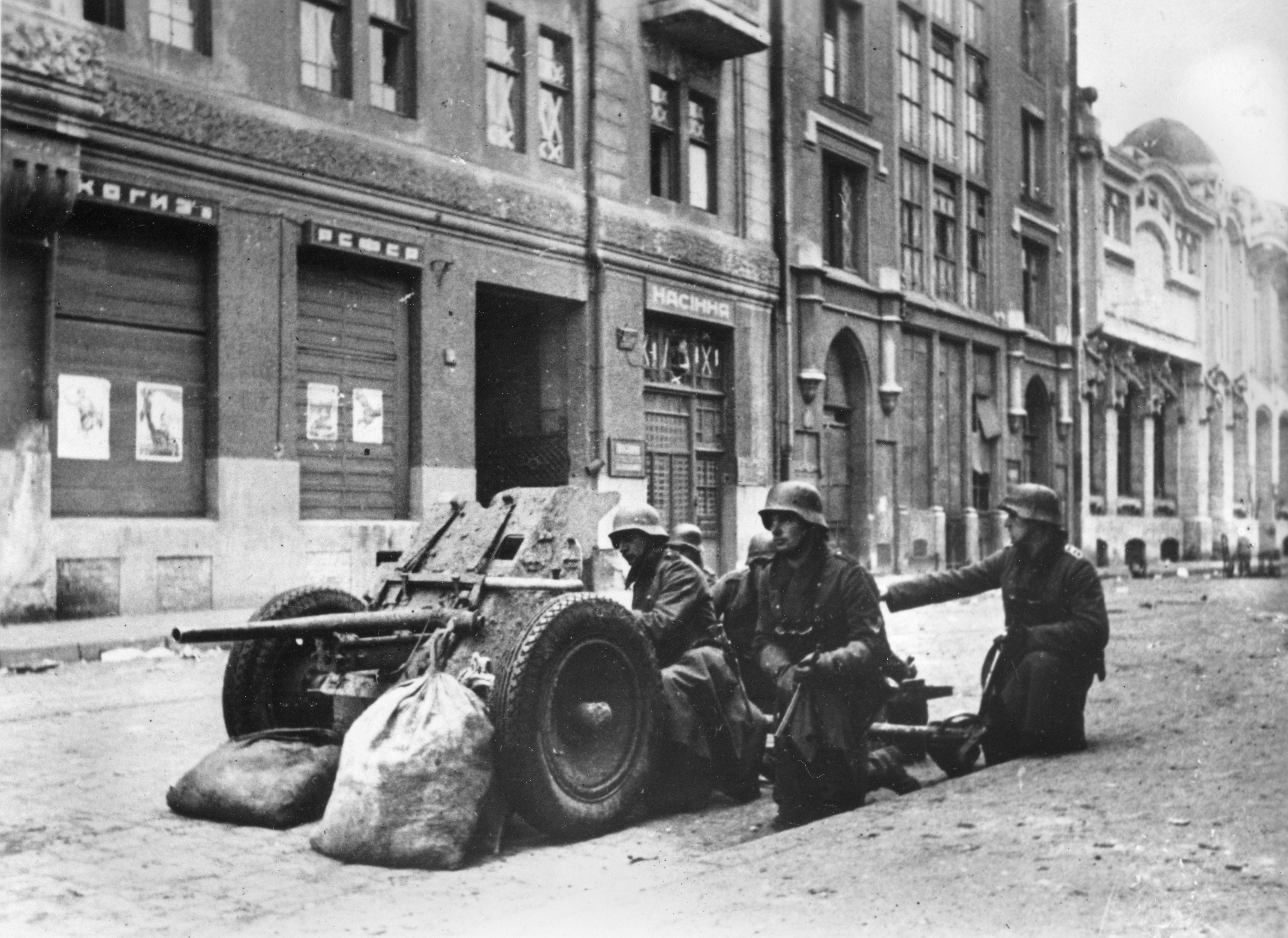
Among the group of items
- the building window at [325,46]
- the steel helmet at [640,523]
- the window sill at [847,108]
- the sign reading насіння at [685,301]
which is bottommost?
the steel helmet at [640,523]

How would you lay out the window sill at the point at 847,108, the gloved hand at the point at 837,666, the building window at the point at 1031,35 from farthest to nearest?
the building window at the point at 1031,35 → the window sill at the point at 847,108 → the gloved hand at the point at 837,666

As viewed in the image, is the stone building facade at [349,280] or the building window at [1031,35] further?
the building window at [1031,35]

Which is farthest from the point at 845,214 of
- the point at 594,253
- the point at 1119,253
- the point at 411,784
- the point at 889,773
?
the point at 411,784

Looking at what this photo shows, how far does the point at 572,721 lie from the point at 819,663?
1.21 metres

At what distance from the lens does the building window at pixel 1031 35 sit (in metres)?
25.4

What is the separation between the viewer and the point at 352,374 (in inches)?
610

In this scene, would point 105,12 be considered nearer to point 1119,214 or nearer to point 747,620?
point 747,620

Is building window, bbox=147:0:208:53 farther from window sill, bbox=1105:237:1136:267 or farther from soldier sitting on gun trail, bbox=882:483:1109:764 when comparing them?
window sill, bbox=1105:237:1136:267

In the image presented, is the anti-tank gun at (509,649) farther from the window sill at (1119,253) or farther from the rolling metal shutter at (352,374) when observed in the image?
the window sill at (1119,253)

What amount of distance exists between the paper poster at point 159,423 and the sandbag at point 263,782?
317 inches

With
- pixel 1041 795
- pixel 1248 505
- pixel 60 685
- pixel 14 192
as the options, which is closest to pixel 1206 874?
pixel 1041 795

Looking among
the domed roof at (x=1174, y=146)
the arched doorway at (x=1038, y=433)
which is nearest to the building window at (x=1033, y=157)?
the domed roof at (x=1174, y=146)

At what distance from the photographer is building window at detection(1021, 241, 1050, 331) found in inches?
1148

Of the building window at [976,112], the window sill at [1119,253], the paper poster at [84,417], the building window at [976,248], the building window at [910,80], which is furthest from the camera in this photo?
the window sill at [1119,253]
